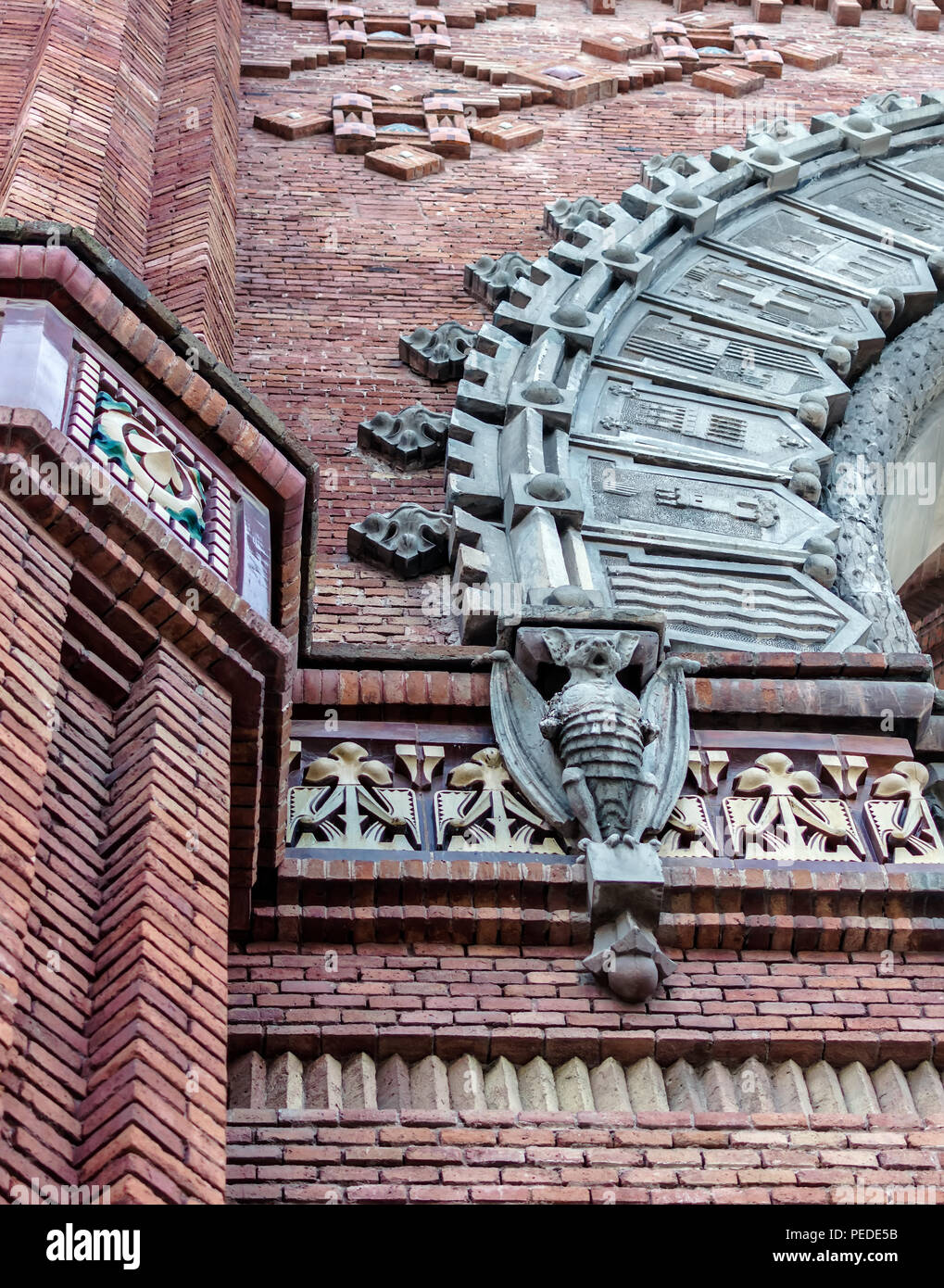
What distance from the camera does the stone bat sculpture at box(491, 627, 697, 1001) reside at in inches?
256

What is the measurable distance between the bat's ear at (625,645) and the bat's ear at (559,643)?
166 millimetres

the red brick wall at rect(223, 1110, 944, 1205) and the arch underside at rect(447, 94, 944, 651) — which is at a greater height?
the arch underside at rect(447, 94, 944, 651)

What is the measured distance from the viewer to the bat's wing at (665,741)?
22.6 ft

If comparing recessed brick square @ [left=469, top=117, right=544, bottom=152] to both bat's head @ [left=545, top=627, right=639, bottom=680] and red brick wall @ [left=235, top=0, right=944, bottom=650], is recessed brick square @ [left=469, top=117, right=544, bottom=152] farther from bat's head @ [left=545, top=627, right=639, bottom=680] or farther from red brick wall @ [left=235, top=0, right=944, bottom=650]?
bat's head @ [left=545, top=627, right=639, bottom=680]

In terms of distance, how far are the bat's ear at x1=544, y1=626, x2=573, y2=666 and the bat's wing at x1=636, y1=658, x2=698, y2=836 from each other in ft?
1.05

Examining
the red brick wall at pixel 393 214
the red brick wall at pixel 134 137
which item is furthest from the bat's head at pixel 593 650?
the red brick wall at pixel 134 137

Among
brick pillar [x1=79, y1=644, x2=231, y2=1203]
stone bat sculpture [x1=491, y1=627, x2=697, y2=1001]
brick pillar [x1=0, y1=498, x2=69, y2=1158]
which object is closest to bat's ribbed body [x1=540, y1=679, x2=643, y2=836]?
stone bat sculpture [x1=491, y1=627, x2=697, y2=1001]

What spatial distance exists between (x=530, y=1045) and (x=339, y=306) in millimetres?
5899

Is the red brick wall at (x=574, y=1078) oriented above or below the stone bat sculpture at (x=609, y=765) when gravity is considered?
below

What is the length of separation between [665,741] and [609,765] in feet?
1.48

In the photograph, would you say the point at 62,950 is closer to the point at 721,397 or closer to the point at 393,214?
the point at 721,397

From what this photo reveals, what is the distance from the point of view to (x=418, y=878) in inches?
257

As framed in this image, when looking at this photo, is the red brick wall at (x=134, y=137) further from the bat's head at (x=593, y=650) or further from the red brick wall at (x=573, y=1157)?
the red brick wall at (x=573, y=1157)

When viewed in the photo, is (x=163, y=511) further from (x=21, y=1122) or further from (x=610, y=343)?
(x=610, y=343)
